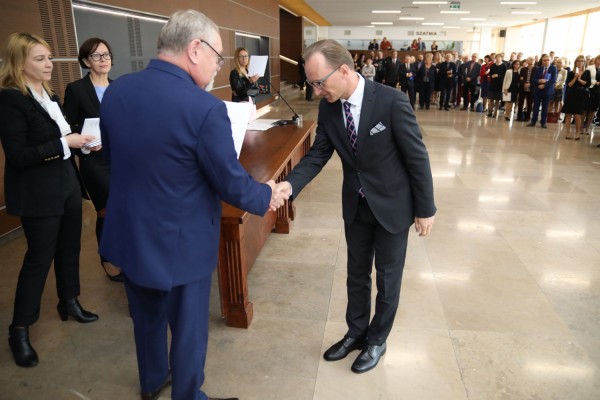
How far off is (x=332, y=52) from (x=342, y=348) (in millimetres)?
1391

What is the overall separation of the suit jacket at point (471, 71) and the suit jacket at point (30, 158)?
38.0 ft

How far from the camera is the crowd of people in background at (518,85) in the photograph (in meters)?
7.75

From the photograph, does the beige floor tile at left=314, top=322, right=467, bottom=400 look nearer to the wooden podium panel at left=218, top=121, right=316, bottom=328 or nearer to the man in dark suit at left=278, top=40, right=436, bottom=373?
the man in dark suit at left=278, top=40, right=436, bottom=373

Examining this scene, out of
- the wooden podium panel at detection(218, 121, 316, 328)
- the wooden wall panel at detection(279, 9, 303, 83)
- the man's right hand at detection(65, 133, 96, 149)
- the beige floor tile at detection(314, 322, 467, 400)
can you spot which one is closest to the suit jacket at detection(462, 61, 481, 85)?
the wooden wall panel at detection(279, 9, 303, 83)

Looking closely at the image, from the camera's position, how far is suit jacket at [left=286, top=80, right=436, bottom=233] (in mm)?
1668

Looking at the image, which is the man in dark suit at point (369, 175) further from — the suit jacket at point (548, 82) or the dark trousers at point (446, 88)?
the dark trousers at point (446, 88)

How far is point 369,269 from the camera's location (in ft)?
6.73

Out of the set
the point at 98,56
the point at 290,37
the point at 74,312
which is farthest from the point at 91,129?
the point at 290,37

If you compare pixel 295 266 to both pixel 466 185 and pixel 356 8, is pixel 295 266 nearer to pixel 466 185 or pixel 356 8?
pixel 466 185

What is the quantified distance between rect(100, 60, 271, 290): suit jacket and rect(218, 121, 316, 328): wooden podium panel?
65cm

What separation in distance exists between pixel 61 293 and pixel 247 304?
105 cm

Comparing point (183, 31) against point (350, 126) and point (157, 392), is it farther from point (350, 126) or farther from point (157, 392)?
point (157, 392)

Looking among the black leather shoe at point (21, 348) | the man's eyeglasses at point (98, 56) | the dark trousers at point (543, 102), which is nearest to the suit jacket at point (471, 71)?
the dark trousers at point (543, 102)

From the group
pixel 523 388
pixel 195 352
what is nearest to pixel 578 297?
pixel 523 388
